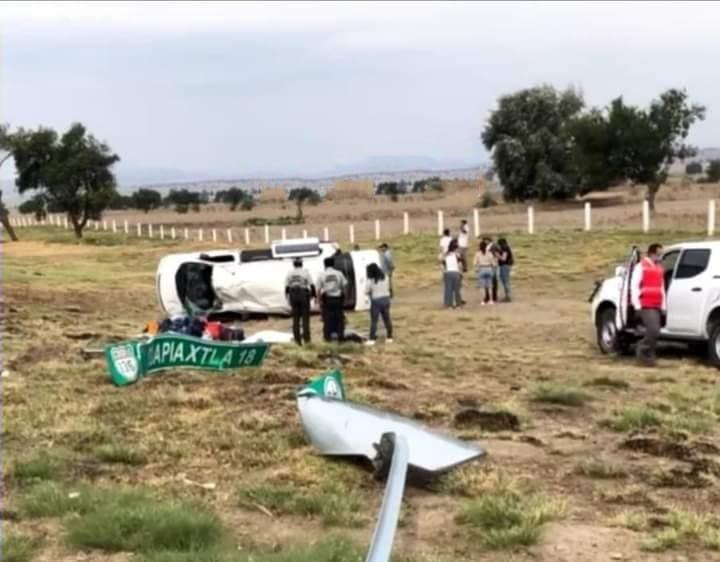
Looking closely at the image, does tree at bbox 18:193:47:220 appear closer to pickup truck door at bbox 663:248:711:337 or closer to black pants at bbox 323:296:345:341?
black pants at bbox 323:296:345:341

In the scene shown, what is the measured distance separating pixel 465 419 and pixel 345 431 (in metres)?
2.23

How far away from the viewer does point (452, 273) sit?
28109 mm

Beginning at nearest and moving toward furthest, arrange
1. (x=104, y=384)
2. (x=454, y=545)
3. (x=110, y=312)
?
(x=454, y=545), (x=104, y=384), (x=110, y=312)

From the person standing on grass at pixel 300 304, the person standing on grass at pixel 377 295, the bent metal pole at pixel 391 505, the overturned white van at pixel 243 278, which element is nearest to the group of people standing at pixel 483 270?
the overturned white van at pixel 243 278

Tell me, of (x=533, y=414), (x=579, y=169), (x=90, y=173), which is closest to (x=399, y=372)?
(x=533, y=414)

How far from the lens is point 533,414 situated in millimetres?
11664

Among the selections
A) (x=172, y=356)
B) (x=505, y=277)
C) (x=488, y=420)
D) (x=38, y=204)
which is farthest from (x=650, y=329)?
(x=38, y=204)

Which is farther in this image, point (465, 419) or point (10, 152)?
point (10, 152)

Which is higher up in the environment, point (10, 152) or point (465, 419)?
point (10, 152)

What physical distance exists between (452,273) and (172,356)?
1540cm

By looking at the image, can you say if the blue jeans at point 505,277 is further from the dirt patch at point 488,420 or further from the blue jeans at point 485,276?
the dirt patch at point 488,420

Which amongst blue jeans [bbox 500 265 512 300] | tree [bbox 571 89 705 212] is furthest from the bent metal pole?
tree [bbox 571 89 705 212]

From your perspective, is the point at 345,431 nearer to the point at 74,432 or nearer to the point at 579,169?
the point at 74,432

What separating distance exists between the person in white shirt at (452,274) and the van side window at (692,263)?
9.74m
